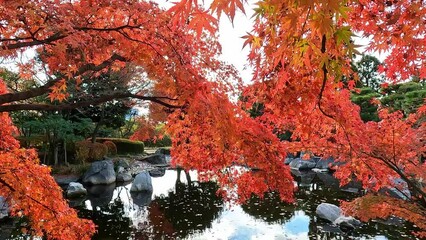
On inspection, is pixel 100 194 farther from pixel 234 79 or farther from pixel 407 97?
pixel 407 97

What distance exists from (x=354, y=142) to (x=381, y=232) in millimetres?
6180

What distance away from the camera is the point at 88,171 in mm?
17031

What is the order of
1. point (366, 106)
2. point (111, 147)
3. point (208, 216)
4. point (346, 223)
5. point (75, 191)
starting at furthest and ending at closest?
point (111, 147) < point (366, 106) < point (75, 191) < point (208, 216) < point (346, 223)

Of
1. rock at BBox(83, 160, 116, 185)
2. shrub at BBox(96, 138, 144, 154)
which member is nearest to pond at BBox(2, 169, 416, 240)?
rock at BBox(83, 160, 116, 185)

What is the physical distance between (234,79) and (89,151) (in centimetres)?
1659

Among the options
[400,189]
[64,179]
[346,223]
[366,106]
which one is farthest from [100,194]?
[366,106]

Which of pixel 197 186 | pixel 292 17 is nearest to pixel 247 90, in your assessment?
pixel 292 17

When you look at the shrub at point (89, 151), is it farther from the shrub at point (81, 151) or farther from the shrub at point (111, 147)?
the shrub at point (111, 147)

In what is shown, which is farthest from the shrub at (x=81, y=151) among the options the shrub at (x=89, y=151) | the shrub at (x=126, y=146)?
the shrub at (x=126, y=146)

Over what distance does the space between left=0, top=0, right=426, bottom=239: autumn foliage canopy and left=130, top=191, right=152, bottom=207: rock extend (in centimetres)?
786

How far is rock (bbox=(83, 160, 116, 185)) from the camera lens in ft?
54.7

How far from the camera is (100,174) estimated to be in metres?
17.1

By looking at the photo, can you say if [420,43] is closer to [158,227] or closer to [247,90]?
[247,90]

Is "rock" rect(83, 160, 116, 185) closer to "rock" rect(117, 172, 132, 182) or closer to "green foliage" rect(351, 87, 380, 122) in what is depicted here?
"rock" rect(117, 172, 132, 182)
